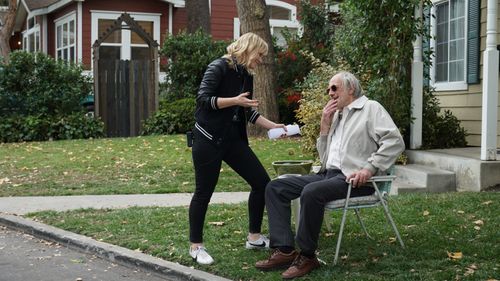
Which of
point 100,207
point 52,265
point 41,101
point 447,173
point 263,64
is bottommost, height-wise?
point 52,265

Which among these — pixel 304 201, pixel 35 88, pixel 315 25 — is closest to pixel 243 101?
pixel 304 201

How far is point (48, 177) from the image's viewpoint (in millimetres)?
10594

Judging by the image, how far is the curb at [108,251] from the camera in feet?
17.9

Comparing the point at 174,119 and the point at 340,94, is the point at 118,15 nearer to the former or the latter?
the point at 174,119

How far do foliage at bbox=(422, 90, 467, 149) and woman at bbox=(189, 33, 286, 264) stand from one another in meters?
5.10

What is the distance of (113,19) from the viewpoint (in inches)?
925

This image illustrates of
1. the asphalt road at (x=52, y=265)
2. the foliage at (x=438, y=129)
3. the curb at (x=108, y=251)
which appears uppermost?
the foliage at (x=438, y=129)

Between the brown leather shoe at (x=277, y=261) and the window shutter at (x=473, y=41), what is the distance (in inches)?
258

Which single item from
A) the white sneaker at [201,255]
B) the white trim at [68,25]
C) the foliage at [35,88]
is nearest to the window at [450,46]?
the white sneaker at [201,255]

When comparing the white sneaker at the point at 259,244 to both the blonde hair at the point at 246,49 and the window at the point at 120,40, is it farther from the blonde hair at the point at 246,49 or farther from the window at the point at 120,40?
the window at the point at 120,40

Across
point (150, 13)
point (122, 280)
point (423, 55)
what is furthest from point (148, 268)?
point (150, 13)

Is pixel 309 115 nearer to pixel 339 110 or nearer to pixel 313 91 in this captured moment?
pixel 313 91

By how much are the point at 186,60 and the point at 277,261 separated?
13.4 meters

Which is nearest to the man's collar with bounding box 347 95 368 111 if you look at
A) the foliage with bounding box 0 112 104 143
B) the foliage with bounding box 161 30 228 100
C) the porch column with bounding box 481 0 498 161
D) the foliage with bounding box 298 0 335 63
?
the porch column with bounding box 481 0 498 161
